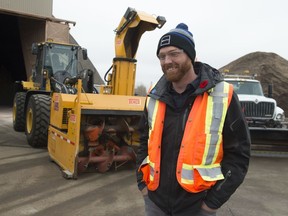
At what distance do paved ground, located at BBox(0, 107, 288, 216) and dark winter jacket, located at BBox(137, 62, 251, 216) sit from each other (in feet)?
7.74

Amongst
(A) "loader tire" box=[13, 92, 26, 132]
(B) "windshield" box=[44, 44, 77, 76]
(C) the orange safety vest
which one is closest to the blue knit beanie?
(C) the orange safety vest

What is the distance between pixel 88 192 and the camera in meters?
4.96

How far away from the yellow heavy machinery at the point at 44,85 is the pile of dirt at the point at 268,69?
12.4 m

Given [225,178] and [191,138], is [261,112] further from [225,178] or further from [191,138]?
[191,138]

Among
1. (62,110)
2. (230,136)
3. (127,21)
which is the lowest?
(62,110)

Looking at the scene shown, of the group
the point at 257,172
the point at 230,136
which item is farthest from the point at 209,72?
the point at 257,172

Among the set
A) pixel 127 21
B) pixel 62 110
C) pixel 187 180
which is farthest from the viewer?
pixel 127 21

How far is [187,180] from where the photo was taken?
1.89m

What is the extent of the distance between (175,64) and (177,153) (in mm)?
516

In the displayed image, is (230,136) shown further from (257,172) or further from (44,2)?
(44,2)

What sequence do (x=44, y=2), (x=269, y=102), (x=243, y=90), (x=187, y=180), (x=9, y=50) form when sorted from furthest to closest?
(x=9, y=50), (x=44, y=2), (x=243, y=90), (x=269, y=102), (x=187, y=180)

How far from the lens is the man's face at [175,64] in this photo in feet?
6.52

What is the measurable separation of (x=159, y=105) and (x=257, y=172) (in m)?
5.40

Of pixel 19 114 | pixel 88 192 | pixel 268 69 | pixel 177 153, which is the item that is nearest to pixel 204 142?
pixel 177 153
